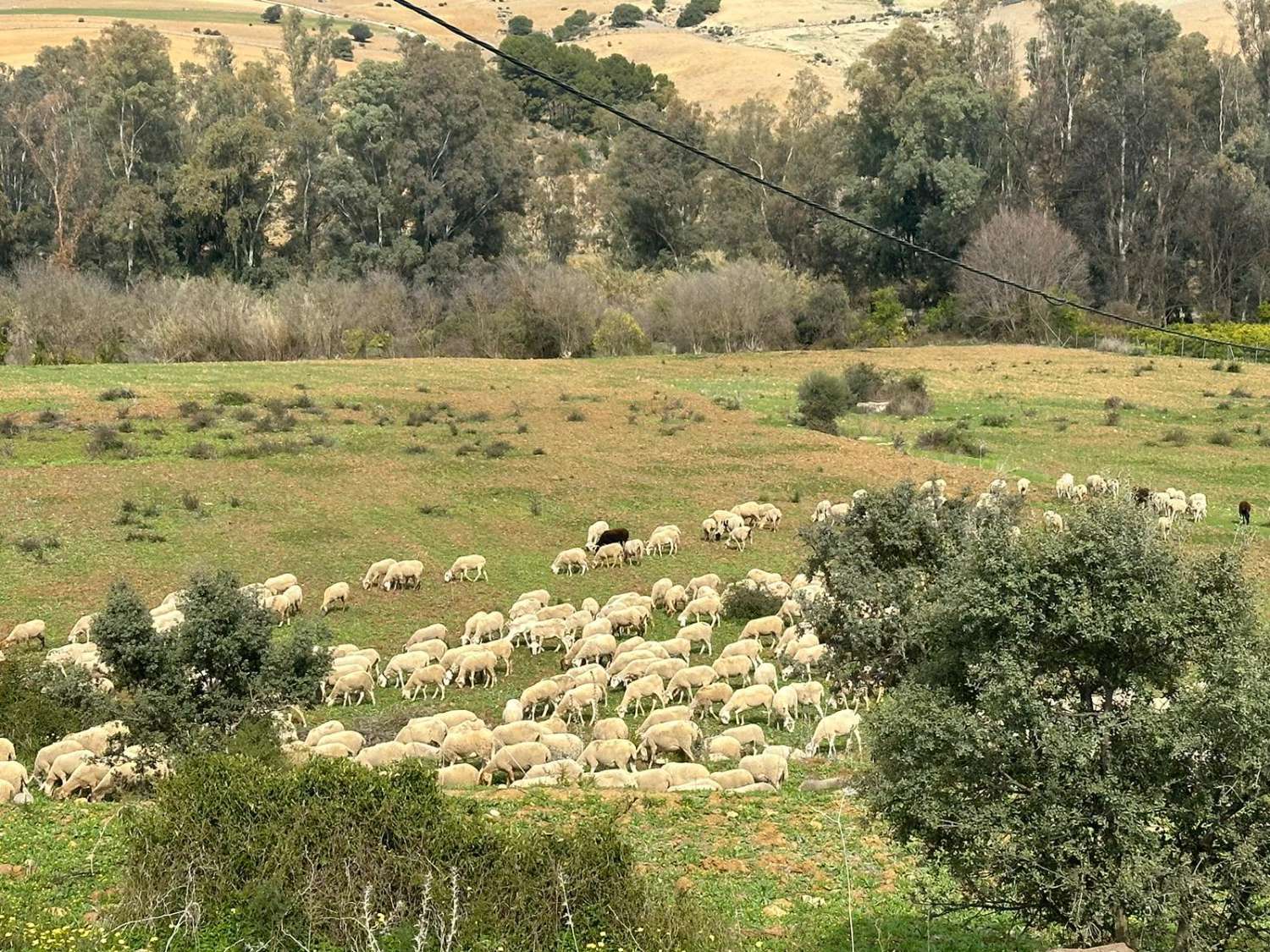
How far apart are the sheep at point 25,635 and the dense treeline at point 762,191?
55.2m

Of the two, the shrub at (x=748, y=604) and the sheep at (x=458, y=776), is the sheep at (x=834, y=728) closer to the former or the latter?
the sheep at (x=458, y=776)

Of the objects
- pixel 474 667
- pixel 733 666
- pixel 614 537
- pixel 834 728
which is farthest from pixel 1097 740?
pixel 614 537

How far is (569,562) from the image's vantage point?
29844mm

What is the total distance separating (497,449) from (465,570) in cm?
1046

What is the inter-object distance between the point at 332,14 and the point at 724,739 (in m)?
187

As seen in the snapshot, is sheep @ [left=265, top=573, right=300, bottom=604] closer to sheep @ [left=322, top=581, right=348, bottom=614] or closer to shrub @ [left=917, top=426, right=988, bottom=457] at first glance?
sheep @ [left=322, top=581, right=348, bottom=614]

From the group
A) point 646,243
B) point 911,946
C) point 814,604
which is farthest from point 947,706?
point 646,243

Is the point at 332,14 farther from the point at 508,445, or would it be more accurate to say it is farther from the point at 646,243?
the point at 508,445

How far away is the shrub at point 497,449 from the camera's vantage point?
39.0 meters

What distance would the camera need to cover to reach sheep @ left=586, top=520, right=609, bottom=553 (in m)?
31.0

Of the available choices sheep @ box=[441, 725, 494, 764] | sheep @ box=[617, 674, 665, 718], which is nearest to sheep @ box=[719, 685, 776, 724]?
sheep @ box=[617, 674, 665, 718]

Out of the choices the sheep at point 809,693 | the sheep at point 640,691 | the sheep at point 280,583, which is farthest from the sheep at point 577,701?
the sheep at point 280,583

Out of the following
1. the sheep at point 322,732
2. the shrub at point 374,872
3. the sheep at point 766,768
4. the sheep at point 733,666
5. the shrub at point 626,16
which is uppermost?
the shrub at point 626,16

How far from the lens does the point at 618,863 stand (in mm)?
10656
